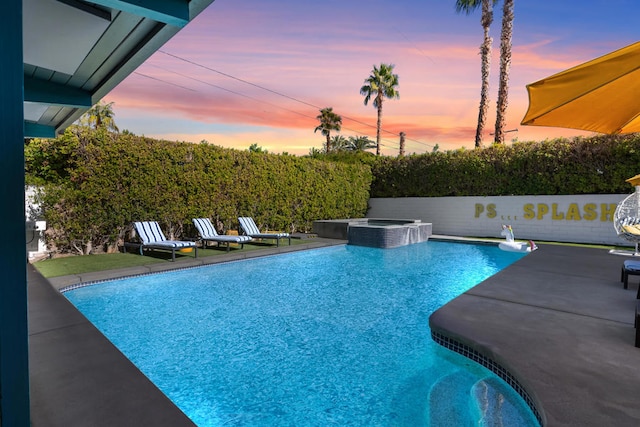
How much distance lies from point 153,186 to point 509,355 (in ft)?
31.7

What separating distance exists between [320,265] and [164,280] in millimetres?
3578

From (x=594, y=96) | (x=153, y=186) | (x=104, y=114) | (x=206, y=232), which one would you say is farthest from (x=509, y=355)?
(x=104, y=114)

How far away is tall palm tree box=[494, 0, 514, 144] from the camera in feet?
52.4

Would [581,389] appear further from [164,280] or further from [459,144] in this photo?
[459,144]

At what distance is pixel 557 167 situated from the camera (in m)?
12.9

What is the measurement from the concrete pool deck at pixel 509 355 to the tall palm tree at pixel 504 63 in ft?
44.1

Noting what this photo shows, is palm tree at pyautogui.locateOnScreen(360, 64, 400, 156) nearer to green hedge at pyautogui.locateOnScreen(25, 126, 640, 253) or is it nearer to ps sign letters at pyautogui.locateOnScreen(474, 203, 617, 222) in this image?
green hedge at pyautogui.locateOnScreen(25, 126, 640, 253)

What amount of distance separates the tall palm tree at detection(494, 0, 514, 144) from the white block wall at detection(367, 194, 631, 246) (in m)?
3.63

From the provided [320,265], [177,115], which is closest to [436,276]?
[320,265]

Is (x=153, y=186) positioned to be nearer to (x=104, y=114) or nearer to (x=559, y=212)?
(x=559, y=212)

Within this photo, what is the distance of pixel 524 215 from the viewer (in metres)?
13.7

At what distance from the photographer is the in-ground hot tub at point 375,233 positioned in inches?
448

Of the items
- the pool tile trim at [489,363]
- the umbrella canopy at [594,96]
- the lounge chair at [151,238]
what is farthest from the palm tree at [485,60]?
the pool tile trim at [489,363]

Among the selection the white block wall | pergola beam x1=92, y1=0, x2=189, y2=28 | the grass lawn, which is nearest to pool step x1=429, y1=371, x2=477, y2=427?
pergola beam x1=92, y1=0, x2=189, y2=28
